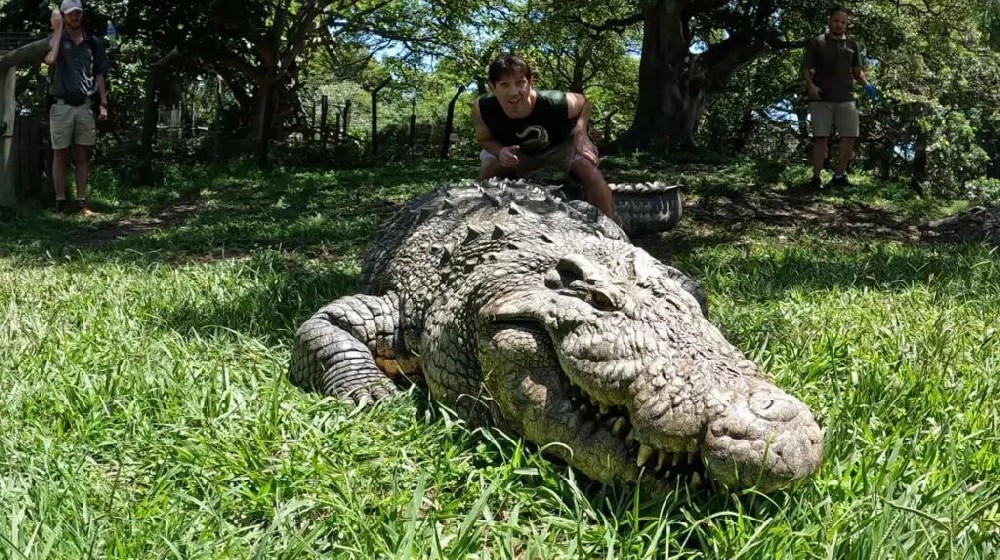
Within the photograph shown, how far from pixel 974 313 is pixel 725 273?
145 centimetres

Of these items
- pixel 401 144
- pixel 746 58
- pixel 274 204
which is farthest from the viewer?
pixel 401 144

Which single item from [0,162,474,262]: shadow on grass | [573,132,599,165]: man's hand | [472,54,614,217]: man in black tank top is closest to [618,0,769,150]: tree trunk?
[0,162,474,262]: shadow on grass

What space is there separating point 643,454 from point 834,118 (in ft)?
25.7

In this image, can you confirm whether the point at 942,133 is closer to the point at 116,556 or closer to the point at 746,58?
the point at 746,58

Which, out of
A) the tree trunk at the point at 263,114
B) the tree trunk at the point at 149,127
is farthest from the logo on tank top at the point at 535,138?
the tree trunk at the point at 263,114

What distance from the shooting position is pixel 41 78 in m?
14.1

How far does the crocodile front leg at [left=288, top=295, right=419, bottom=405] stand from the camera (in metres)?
2.83

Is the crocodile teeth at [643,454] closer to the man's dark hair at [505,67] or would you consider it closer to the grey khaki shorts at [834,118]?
the man's dark hair at [505,67]

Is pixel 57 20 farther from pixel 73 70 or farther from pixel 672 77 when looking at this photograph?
pixel 672 77

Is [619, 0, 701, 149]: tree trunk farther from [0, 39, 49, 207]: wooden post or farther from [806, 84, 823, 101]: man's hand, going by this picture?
[0, 39, 49, 207]: wooden post

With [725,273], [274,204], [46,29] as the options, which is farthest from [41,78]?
[725,273]

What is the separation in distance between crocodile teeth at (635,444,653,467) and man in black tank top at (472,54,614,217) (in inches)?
121

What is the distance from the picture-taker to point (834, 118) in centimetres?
859

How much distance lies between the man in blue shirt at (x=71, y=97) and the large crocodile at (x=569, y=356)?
19.5 ft
